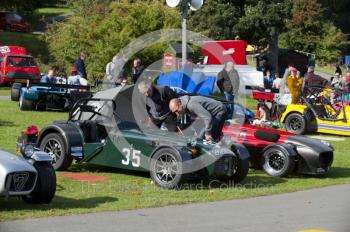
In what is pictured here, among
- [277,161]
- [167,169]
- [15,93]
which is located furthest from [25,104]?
[167,169]

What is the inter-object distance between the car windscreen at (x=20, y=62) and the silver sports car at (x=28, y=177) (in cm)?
2420

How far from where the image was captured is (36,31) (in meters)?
62.2

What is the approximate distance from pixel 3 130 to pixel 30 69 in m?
16.7

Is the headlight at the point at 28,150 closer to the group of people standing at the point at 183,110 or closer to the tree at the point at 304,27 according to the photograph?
the group of people standing at the point at 183,110

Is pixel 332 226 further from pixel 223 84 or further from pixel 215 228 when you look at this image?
pixel 223 84

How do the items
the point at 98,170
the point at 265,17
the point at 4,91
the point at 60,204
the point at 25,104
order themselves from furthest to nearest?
the point at 265,17 < the point at 4,91 < the point at 25,104 < the point at 98,170 < the point at 60,204

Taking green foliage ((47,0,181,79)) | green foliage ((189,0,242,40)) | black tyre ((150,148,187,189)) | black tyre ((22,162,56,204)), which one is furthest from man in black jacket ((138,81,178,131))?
green foliage ((189,0,242,40))

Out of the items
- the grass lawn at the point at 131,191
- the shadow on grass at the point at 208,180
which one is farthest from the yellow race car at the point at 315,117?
the shadow on grass at the point at 208,180

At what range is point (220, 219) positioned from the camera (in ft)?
30.3

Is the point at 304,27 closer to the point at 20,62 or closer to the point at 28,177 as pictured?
the point at 20,62

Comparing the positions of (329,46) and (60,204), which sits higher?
(329,46)

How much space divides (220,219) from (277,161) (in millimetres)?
4474

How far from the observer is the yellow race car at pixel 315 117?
2084 centimetres

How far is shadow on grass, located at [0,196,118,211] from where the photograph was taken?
9.38 metres
